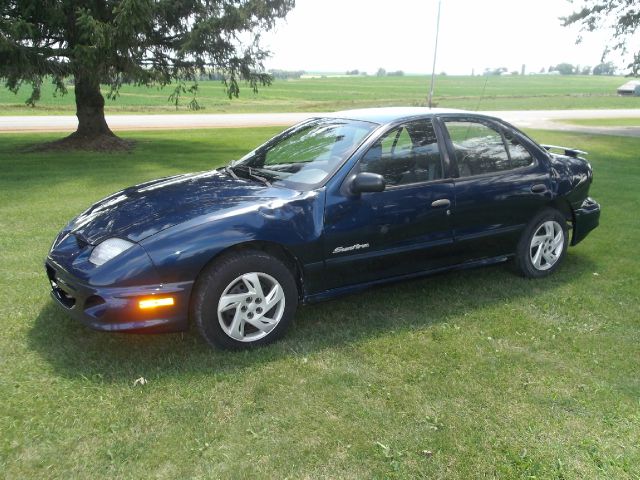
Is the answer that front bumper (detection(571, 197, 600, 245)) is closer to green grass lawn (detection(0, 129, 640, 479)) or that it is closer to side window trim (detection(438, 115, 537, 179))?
green grass lawn (detection(0, 129, 640, 479))

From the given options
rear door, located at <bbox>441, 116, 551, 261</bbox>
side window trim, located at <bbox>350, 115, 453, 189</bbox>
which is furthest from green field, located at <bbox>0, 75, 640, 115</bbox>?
side window trim, located at <bbox>350, 115, 453, 189</bbox>

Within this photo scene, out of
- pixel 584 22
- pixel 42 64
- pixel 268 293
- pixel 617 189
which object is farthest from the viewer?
pixel 584 22

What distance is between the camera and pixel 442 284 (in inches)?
202

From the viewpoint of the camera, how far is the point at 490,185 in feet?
15.8

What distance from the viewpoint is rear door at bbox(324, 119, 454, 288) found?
409cm

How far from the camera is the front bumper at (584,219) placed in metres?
5.52

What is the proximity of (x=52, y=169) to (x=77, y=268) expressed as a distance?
28.5 ft

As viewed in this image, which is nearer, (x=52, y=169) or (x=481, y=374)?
(x=481, y=374)

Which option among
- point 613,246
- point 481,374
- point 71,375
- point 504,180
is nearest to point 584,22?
point 613,246

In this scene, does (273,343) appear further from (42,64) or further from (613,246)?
(42,64)

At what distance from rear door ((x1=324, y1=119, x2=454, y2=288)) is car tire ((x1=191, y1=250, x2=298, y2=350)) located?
410mm

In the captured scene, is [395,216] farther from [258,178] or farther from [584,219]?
[584,219]

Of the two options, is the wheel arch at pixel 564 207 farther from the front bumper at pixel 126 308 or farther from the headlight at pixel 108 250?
the headlight at pixel 108 250

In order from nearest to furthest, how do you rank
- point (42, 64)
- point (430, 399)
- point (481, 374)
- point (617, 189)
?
point (430, 399) → point (481, 374) → point (617, 189) → point (42, 64)
